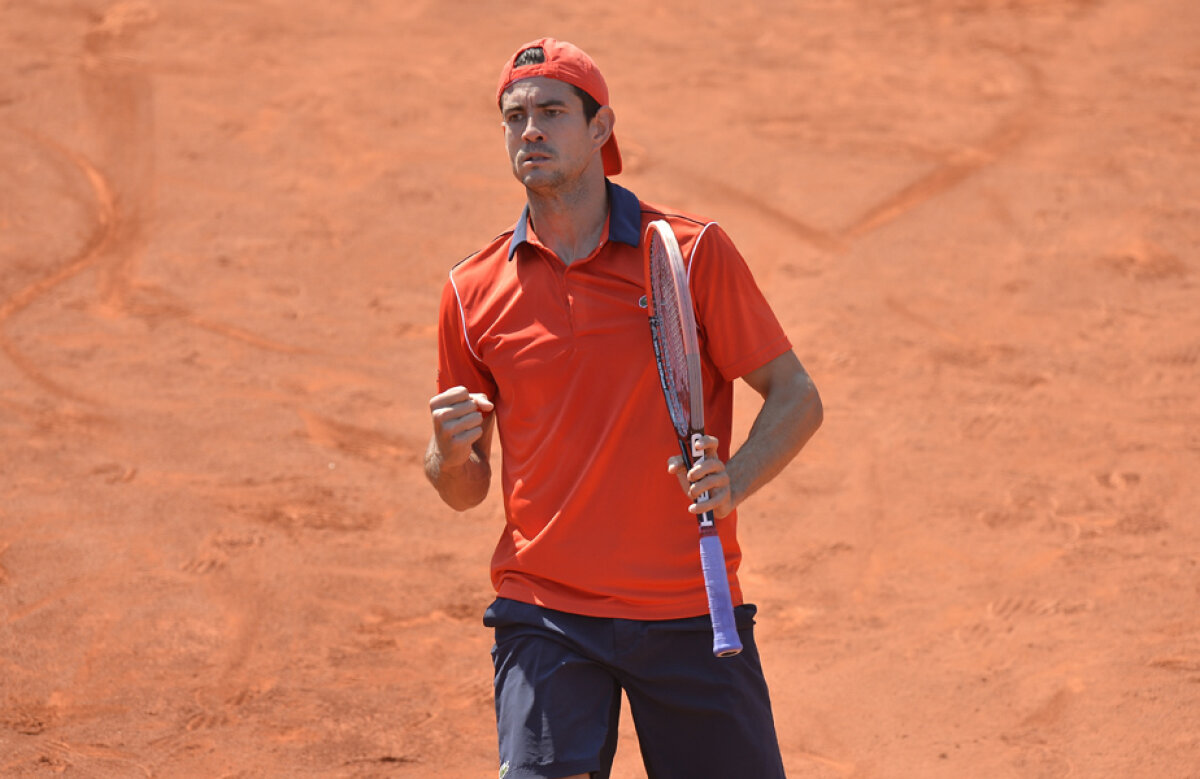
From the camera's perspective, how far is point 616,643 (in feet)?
11.3

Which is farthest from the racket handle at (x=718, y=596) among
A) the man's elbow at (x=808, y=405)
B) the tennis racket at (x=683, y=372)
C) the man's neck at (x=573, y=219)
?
the man's neck at (x=573, y=219)

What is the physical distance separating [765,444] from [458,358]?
89 cm

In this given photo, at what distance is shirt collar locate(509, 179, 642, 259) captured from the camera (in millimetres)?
3605

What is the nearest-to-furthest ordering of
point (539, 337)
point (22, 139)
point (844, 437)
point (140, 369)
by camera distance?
point (539, 337) → point (844, 437) → point (140, 369) → point (22, 139)

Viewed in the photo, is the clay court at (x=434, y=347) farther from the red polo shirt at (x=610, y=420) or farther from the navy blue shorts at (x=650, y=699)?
the red polo shirt at (x=610, y=420)

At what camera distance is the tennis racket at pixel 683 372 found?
3.22m

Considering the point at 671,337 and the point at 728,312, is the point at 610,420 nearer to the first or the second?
the point at 671,337

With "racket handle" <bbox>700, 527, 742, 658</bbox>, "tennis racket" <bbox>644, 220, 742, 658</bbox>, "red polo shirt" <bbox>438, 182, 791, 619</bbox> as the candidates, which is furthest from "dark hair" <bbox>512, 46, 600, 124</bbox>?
"racket handle" <bbox>700, 527, 742, 658</bbox>

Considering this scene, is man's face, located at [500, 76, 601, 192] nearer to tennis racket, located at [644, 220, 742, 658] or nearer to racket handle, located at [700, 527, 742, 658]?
tennis racket, located at [644, 220, 742, 658]

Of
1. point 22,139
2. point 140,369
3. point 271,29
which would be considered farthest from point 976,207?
point 22,139

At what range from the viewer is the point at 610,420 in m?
3.48

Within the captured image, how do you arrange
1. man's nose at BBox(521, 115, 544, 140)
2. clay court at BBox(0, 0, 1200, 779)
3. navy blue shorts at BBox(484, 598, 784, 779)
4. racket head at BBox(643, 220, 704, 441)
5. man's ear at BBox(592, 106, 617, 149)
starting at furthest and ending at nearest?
clay court at BBox(0, 0, 1200, 779)
man's ear at BBox(592, 106, 617, 149)
man's nose at BBox(521, 115, 544, 140)
navy blue shorts at BBox(484, 598, 784, 779)
racket head at BBox(643, 220, 704, 441)

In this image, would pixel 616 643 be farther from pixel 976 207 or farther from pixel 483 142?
pixel 483 142

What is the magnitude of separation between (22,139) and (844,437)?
7258mm
